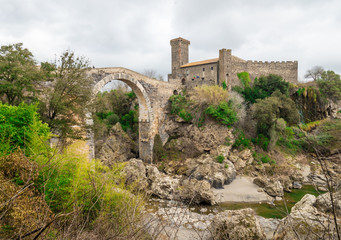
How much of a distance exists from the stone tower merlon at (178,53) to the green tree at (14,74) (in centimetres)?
2003

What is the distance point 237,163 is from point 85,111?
469 inches

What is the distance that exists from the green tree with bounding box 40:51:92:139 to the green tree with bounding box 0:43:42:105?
81cm

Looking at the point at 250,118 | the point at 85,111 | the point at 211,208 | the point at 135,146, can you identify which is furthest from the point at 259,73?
the point at 85,111

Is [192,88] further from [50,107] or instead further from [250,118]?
[50,107]

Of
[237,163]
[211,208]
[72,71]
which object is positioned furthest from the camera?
[237,163]

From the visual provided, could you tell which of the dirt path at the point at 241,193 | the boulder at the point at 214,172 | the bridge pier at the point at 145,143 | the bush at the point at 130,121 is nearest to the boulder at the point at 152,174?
the boulder at the point at 214,172

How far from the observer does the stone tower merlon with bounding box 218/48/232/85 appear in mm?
21812

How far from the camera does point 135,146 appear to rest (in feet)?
63.8

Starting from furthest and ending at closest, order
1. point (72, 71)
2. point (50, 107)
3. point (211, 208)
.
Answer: point (211, 208) → point (72, 71) → point (50, 107)

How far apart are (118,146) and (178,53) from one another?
49.8 ft

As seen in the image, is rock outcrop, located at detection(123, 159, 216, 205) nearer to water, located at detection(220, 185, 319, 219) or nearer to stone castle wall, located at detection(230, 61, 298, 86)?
water, located at detection(220, 185, 319, 219)

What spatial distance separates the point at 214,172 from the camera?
562 inches

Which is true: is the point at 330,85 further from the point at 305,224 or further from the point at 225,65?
the point at 305,224

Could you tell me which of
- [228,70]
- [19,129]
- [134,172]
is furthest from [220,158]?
[19,129]
